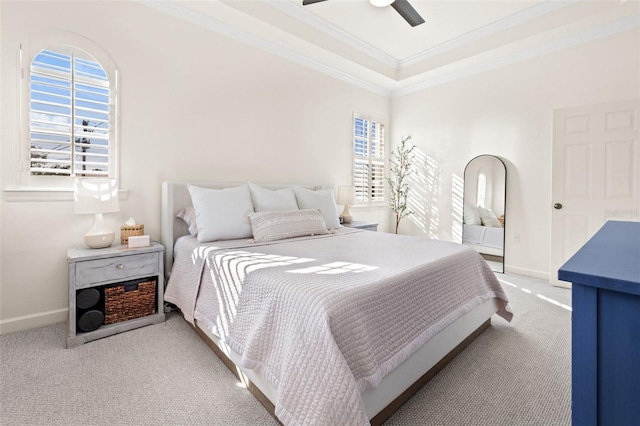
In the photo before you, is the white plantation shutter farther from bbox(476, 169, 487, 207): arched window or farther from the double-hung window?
bbox(476, 169, 487, 207): arched window

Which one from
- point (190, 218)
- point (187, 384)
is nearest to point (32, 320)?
point (190, 218)

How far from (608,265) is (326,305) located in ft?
2.81

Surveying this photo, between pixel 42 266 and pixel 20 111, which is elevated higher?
pixel 20 111

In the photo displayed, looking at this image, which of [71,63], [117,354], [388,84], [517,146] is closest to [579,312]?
[117,354]

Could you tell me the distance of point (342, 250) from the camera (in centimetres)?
225

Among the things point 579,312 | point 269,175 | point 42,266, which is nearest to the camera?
point 579,312

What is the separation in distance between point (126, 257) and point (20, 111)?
4.25 ft

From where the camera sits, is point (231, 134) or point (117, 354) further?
point (231, 134)

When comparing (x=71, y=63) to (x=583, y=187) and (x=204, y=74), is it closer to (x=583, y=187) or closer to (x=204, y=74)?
(x=204, y=74)

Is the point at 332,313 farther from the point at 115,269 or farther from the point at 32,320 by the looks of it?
the point at 32,320

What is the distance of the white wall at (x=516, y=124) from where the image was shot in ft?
10.9

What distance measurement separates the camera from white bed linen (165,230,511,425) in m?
1.15

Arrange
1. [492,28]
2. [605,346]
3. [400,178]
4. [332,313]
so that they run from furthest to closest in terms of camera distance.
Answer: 1. [400,178]
2. [492,28]
3. [332,313]
4. [605,346]

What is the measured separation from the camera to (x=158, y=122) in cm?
281
